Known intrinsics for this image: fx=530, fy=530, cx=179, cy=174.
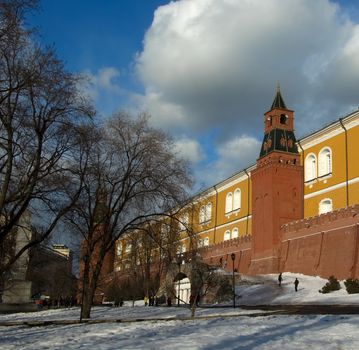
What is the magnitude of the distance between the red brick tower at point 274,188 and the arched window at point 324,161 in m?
2.04

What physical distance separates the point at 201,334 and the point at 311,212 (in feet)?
113

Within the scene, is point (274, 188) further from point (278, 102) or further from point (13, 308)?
point (13, 308)

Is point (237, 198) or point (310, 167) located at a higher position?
point (310, 167)

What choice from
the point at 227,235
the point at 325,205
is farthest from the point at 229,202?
the point at 325,205

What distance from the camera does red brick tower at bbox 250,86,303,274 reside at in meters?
44.7

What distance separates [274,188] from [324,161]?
487 centimetres

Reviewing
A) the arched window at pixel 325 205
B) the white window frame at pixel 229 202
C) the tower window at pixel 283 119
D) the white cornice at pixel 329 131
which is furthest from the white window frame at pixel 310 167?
the white window frame at pixel 229 202

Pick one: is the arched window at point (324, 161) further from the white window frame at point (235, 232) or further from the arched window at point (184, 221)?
the arched window at point (184, 221)

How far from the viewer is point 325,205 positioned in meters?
43.7

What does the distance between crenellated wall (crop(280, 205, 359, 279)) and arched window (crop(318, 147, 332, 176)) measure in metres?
5.80

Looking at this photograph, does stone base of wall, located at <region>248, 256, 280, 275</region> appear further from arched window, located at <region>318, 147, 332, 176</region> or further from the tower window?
the tower window

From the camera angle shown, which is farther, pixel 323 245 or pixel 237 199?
pixel 237 199

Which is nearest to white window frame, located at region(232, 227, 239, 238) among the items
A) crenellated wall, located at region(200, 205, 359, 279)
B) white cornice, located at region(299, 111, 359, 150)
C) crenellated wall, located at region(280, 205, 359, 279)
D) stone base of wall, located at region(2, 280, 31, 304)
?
crenellated wall, located at region(200, 205, 359, 279)

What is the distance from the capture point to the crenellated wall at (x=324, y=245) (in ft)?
117
